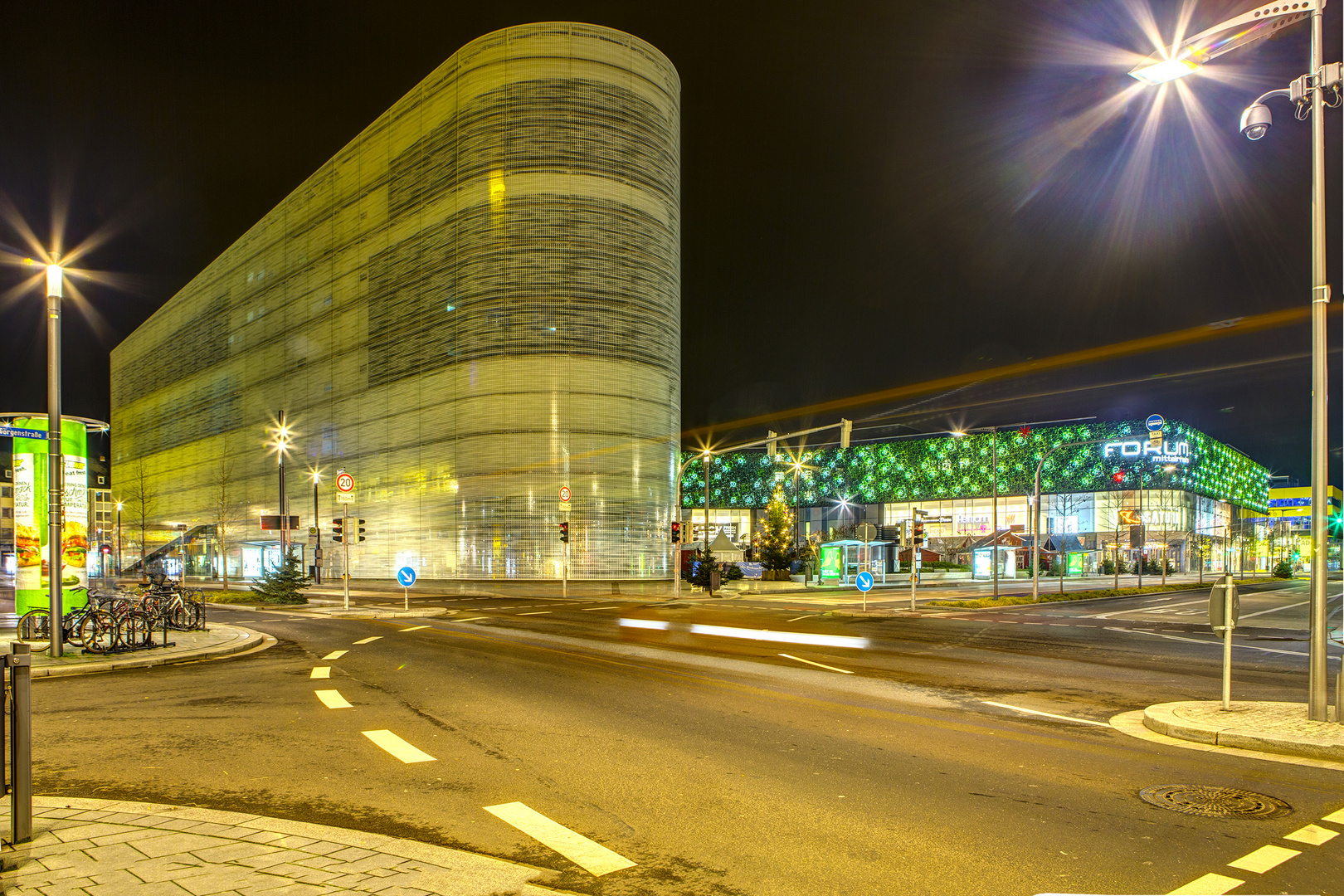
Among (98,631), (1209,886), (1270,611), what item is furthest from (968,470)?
(1209,886)

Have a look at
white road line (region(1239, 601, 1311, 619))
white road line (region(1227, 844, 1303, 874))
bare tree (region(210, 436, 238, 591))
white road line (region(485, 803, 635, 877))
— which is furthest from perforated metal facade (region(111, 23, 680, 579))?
white road line (region(1227, 844, 1303, 874))

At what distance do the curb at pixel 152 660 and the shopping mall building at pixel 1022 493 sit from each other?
210ft

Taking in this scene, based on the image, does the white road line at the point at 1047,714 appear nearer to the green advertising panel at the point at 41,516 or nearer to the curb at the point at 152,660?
the curb at the point at 152,660

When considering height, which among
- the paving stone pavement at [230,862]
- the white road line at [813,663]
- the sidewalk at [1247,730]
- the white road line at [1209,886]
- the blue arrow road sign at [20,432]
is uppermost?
the blue arrow road sign at [20,432]

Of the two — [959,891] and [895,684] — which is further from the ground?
[959,891]

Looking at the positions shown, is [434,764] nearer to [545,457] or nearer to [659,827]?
[659,827]

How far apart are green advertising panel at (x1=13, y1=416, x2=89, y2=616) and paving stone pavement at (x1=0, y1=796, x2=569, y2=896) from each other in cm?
1572

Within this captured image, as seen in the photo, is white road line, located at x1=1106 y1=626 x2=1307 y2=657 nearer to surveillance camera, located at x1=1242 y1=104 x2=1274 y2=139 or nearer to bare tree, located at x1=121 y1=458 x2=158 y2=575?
surveillance camera, located at x1=1242 y1=104 x2=1274 y2=139

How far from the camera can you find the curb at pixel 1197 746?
24.4ft

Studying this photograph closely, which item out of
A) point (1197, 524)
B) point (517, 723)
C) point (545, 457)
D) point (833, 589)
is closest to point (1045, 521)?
point (1197, 524)

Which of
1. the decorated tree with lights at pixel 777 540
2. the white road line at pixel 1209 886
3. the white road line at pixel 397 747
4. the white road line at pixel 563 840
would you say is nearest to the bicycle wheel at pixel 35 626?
the white road line at pixel 397 747

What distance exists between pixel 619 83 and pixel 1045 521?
73.1 m

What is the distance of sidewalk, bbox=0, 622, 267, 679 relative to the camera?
1360cm

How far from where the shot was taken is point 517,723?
8.99 m
